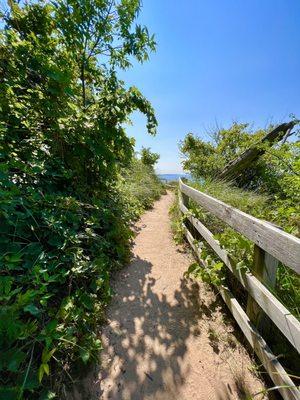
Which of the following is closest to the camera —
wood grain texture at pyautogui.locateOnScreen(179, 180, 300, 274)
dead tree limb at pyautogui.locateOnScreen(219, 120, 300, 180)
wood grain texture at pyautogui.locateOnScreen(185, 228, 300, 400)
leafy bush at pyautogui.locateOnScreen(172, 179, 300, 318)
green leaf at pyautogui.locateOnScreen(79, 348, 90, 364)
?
wood grain texture at pyautogui.locateOnScreen(179, 180, 300, 274)

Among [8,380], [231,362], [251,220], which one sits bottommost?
[231,362]

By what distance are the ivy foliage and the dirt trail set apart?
26 centimetres

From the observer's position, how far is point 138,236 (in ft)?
16.3

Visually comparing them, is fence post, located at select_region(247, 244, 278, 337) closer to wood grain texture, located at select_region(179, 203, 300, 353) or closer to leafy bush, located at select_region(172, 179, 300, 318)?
wood grain texture, located at select_region(179, 203, 300, 353)

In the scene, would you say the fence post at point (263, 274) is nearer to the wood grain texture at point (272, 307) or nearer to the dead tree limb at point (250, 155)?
the wood grain texture at point (272, 307)

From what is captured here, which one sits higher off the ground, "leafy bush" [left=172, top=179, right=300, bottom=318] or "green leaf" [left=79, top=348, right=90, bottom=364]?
"leafy bush" [left=172, top=179, right=300, bottom=318]

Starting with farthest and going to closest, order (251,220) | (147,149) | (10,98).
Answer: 1. (147,149)
2. (10,98)
3. (251,220)

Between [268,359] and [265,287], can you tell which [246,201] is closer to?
[265,287]

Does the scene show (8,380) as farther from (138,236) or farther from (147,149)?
(147,149)

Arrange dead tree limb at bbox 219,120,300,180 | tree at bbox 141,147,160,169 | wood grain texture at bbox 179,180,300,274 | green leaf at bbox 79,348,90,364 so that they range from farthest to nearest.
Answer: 1. tree at bbox 141,147,160,169
2. dead tree limb at bbox 219,120,300,180
3. green leaf at bbox 79,348,90,364
4. wood grain texture at bbox 179,180,300,274

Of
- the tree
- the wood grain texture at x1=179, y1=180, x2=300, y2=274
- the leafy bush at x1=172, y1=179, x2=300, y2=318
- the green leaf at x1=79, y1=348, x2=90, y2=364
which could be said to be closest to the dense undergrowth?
the leafy bush at x1=172, y1=179, x2=300, y2=318

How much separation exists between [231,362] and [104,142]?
3.03 meters

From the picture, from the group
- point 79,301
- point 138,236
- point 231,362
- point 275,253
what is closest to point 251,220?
point 275,253

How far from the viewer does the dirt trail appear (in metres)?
1.75
